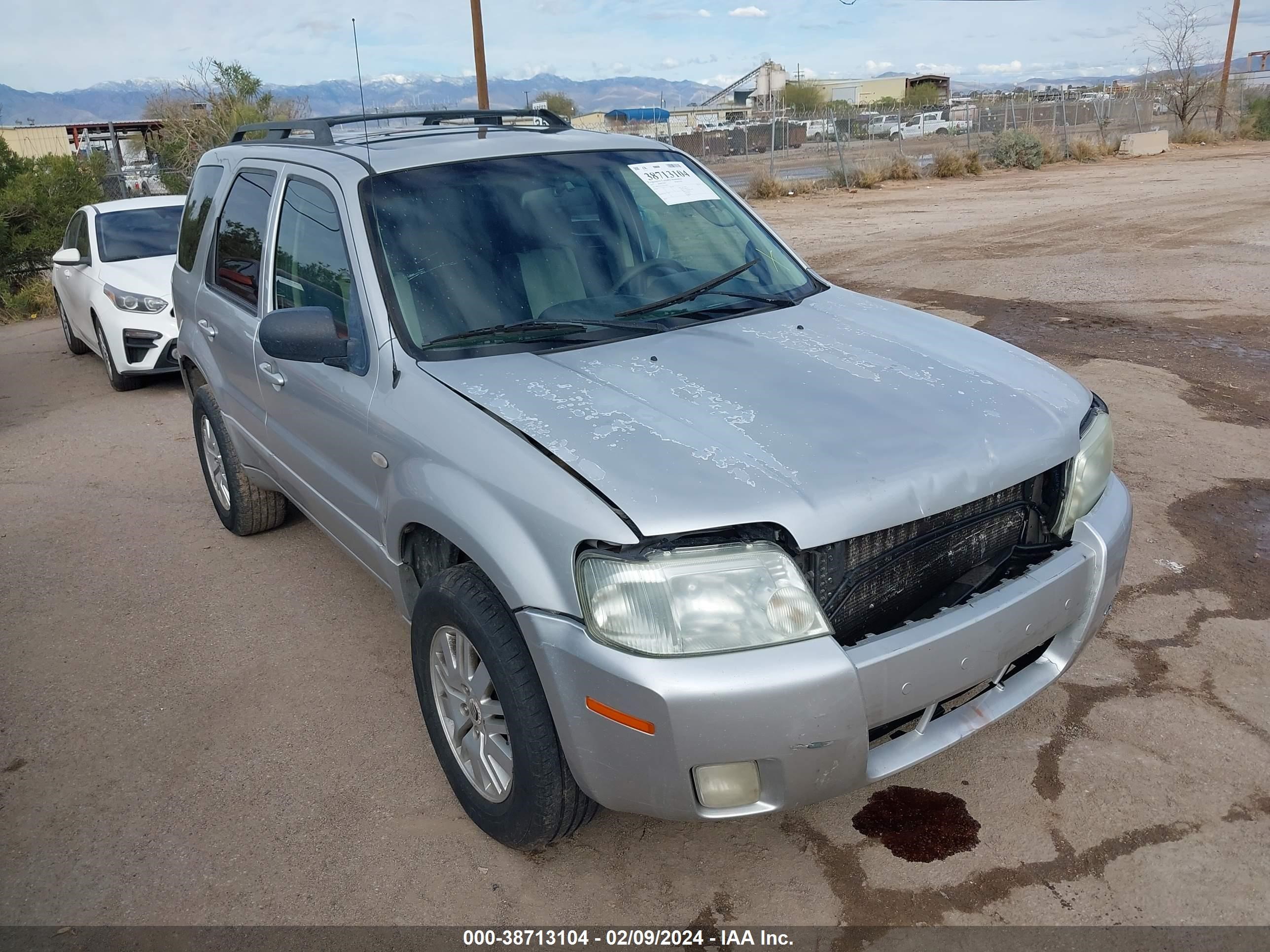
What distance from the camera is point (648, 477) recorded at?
7.57 feet

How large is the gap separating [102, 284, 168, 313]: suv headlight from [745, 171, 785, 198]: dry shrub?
16318 mm

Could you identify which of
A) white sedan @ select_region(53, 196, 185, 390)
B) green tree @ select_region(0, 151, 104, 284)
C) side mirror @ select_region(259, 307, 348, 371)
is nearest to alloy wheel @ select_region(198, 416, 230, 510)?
side mirror @ select_region(259, 307, 348, 371)

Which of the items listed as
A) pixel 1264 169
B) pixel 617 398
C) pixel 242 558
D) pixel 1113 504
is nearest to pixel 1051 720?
pixel 1113 504

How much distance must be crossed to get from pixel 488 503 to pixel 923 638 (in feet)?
3.58

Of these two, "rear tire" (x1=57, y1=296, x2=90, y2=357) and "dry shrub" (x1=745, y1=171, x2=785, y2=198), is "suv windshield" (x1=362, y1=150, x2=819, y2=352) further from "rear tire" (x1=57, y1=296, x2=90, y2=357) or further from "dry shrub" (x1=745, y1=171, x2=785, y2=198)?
"dry shrub" (x1=745, y1=171, x2=785, y2=198)

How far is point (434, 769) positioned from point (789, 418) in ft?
5.37

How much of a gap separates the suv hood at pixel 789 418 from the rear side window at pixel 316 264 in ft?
1.53

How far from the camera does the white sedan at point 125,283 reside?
8.23 metres

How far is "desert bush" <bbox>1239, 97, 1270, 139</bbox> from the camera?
34344 mm

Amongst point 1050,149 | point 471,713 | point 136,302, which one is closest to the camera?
point 471,713

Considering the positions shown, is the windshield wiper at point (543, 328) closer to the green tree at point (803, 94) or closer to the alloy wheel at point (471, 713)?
the alloy wheel at point (471, 713)

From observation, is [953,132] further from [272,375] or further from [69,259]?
[272,375]

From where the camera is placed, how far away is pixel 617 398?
267cm

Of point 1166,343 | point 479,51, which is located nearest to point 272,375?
point 1166,343
